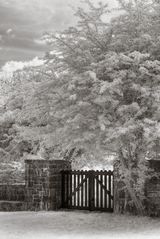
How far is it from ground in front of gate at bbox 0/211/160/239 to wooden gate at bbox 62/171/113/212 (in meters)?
0.50

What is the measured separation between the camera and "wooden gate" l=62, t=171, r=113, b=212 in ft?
55.3

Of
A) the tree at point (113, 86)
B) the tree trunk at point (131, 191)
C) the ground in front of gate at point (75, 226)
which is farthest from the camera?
the tree trunk at point (131, 191)

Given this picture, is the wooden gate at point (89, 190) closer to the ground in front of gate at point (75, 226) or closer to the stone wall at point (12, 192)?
the ground in front of gate at point (75, 226)

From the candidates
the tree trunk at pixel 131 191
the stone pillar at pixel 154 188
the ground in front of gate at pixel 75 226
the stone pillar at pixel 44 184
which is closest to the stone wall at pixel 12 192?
the stone pillar at pixel 44 184

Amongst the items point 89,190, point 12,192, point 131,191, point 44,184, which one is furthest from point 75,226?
point 12,192

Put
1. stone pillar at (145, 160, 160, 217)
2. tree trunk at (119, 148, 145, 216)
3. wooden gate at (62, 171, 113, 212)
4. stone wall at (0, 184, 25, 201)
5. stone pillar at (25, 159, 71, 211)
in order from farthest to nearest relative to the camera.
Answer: stone wall at (0, 184, 25, 201) < stone pillar at (25, 159, 71, 211) < wooden gate at (62, 171, 113, 212) < stone pillar at (145, 160, 160, 217) < tree trunk at (119, 148, 145, 216)

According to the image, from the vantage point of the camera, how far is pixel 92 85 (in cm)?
1348

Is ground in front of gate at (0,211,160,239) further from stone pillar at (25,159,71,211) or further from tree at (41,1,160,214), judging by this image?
tree at (41,1,160,214)

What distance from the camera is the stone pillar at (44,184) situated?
17500 millimetres

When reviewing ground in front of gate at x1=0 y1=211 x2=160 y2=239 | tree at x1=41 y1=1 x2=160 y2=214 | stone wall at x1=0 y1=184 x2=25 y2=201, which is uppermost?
tree at x1=41 y1=1 x2=160 y2=214

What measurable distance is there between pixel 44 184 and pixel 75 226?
12.7ft

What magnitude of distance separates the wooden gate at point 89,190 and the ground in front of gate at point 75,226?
1.65 ft

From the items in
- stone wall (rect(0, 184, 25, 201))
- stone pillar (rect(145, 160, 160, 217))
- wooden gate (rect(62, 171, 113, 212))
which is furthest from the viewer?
stone wall (rect(0, 184, 25, 201))

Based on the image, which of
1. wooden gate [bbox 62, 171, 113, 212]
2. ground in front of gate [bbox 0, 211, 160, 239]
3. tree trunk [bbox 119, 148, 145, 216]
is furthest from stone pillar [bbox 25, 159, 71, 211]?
tree trunk [bbox 119, 148, 145, 216]
